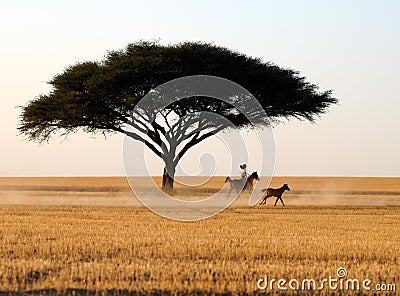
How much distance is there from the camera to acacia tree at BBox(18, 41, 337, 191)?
1694 inches

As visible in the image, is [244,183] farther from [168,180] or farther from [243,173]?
[168,180]

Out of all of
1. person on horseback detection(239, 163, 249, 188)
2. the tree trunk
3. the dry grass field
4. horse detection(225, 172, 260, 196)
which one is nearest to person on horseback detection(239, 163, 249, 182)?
person on horseback detection(239, 163, 249, 188)

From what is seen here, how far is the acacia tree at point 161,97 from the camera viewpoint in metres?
43.0

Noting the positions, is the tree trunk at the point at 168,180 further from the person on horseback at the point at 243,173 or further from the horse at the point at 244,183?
the person on horseback at the point at 243,173

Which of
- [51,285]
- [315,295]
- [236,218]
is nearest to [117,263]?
[51,285]

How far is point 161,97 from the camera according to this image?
4288 centimetres

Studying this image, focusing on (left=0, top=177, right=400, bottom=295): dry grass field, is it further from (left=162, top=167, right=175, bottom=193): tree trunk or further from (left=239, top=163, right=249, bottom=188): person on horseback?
(left=162, top=167, right=175, bottom=193): tree trunk

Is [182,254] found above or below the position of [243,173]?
below

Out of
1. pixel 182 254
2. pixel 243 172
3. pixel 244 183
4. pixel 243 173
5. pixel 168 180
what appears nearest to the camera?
pixel 182 254

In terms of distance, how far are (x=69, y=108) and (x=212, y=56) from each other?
876 cm

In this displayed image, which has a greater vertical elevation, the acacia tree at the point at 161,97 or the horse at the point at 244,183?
the acacia tree at the point at 161,97

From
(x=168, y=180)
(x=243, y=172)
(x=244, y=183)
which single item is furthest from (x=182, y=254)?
(x=168, y=180)

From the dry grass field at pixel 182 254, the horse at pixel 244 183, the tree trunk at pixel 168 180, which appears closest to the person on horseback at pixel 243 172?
the horse at pixel 244 183

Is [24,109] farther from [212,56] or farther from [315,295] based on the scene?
[315,295]
